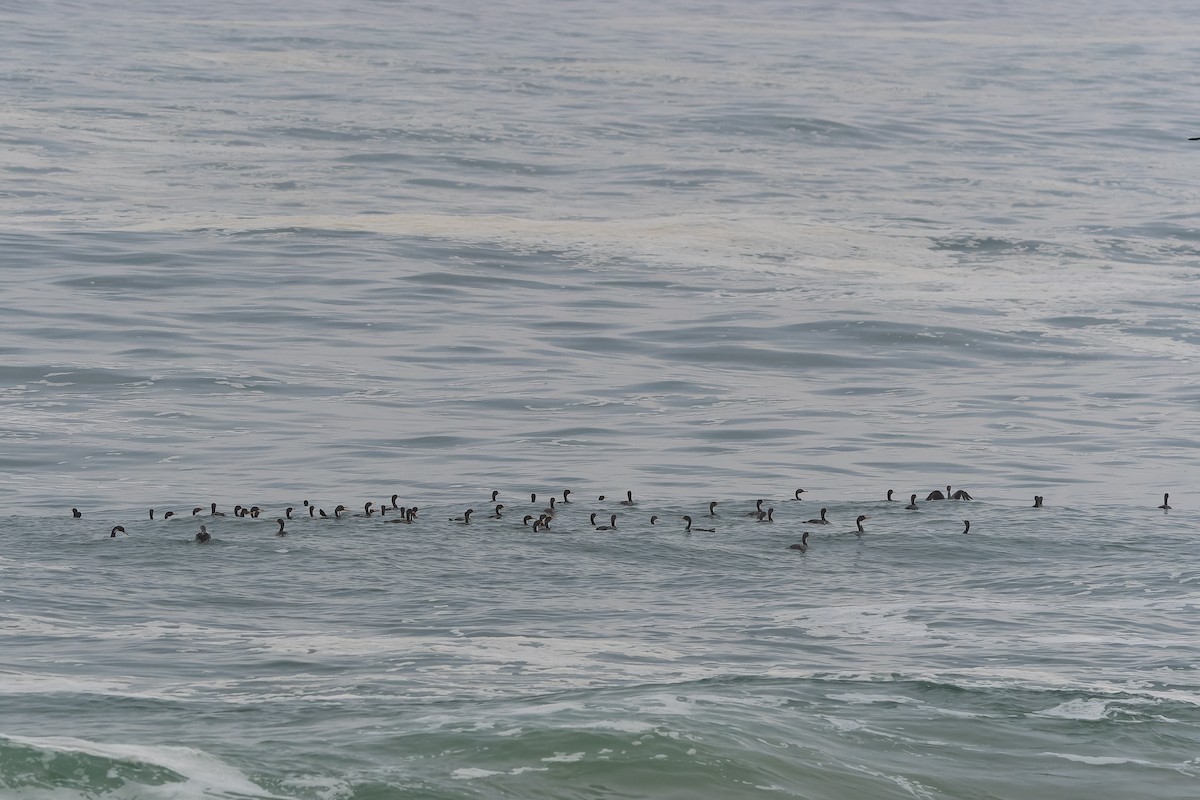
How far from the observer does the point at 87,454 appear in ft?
99.8

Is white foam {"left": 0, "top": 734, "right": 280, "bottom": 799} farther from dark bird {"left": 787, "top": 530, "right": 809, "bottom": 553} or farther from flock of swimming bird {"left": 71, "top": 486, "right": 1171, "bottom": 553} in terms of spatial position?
dark bird {"left": 787, "top": 530, "right": 809, "bottom": 553}

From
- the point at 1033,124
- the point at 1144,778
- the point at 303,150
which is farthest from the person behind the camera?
the point at 1033,124

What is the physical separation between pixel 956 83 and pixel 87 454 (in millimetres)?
71638

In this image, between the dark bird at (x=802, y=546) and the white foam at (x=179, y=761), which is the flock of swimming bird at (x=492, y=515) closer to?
the dark bird at (x=802, y=546)

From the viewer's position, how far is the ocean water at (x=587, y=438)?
17.2m

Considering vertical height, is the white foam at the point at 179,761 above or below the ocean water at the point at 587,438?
below

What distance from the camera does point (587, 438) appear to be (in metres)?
32.9


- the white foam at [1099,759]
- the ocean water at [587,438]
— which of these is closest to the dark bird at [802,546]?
the ocean water at [587,438]

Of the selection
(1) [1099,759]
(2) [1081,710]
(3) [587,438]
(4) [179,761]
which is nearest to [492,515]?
(3) [587,438]

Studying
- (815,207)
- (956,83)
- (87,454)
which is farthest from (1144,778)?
(956,83)

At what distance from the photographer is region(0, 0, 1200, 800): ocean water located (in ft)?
56.3

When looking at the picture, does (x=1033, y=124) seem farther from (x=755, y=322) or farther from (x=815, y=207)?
(x=755, y=322)

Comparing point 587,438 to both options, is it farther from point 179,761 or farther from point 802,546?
point 179,761

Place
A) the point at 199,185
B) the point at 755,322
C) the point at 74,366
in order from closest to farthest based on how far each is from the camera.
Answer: the point at 74,366 → the point at 755,322 → the point at 199,185
